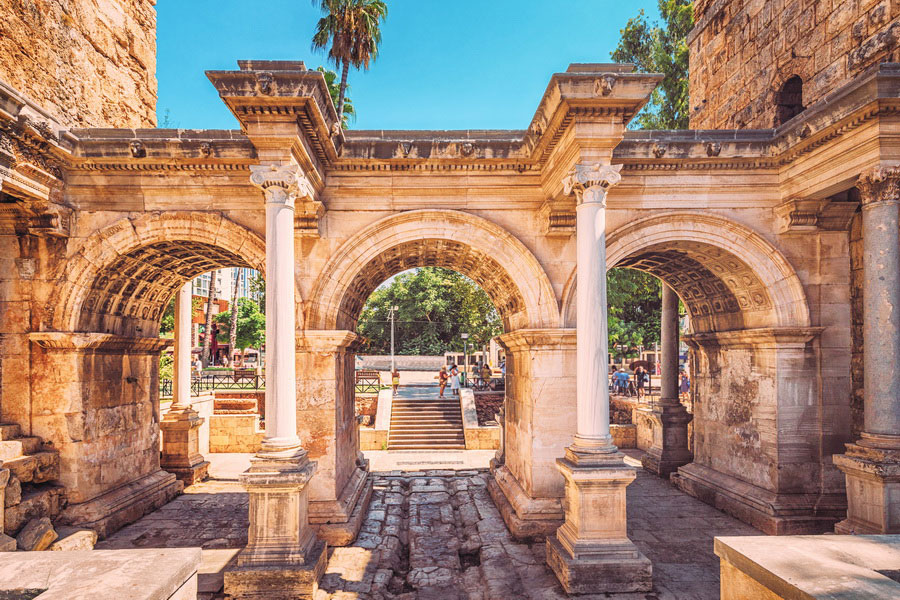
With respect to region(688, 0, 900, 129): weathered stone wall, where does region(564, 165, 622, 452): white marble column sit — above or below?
below

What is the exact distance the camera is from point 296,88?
5625 millimetres

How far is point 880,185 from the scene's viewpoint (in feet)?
19.9

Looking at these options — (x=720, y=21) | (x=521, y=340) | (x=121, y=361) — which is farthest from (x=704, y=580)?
(x=720, y=21)

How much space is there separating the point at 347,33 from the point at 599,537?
18169 millimetres

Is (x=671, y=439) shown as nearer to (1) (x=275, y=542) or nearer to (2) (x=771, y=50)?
(2) (x=771, y=50)

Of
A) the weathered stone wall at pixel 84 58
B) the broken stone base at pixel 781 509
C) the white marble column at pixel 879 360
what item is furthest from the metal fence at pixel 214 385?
the white marble column at pixel 879 360

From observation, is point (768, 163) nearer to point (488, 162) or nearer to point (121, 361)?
point (488, 162)

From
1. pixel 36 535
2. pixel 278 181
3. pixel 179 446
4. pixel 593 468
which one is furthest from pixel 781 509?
pixel 179 446

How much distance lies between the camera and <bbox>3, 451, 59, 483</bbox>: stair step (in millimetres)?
6492

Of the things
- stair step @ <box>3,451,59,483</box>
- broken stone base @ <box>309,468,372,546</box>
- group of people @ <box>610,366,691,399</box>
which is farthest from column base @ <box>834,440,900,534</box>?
group of people @ <box>610,366,691,399</box>

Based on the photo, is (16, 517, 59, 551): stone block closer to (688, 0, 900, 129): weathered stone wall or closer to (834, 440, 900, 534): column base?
(834, 440, 900, 534): column base

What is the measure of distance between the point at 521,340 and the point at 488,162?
2847mm

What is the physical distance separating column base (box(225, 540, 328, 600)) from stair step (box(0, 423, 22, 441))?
13.5 feet

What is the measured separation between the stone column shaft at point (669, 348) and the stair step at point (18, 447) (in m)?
11.6
